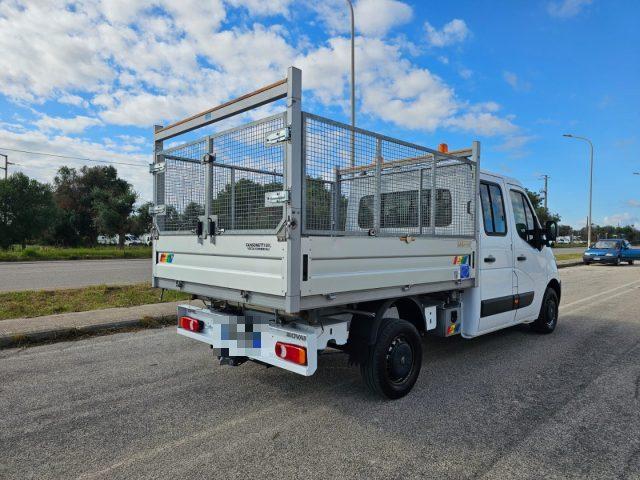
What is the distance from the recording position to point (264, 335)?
3.65m

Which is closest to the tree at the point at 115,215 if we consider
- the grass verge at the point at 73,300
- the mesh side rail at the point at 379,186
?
the grass verge at the point at 73,300

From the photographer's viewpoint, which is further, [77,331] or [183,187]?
[77,331]

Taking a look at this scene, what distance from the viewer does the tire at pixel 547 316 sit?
6676 millimetres

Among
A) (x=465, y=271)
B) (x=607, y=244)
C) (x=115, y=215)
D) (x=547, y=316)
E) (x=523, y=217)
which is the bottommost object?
(x=547, y=316)

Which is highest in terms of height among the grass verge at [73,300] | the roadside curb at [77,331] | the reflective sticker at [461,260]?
the reflective sticker at [461,260]

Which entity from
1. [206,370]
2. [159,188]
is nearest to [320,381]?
[206,370]

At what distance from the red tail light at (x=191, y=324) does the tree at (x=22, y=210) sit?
35.3 meters

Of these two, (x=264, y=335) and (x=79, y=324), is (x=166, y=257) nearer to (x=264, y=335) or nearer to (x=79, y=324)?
(x=264, y=335)

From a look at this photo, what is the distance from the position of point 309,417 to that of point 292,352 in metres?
0.66

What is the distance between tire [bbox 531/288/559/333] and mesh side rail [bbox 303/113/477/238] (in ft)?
8.59

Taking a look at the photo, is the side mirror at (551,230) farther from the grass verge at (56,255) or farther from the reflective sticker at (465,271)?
the grass verge at (56,255)

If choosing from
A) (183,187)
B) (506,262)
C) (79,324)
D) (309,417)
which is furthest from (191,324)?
(506,262)

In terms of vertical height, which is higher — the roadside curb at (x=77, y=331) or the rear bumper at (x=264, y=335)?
the rear bumper at (x=264, y=335)

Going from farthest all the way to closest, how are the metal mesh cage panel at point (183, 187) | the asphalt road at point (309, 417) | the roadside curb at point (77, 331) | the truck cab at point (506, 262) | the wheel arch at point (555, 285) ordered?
the wheel arch at point (555, 285), the roadside curb at point (77, 331), the truck cab at point (506, 262), the metal mesh cage panel at point (183, 187), the asphalt road at point (309, 417)
